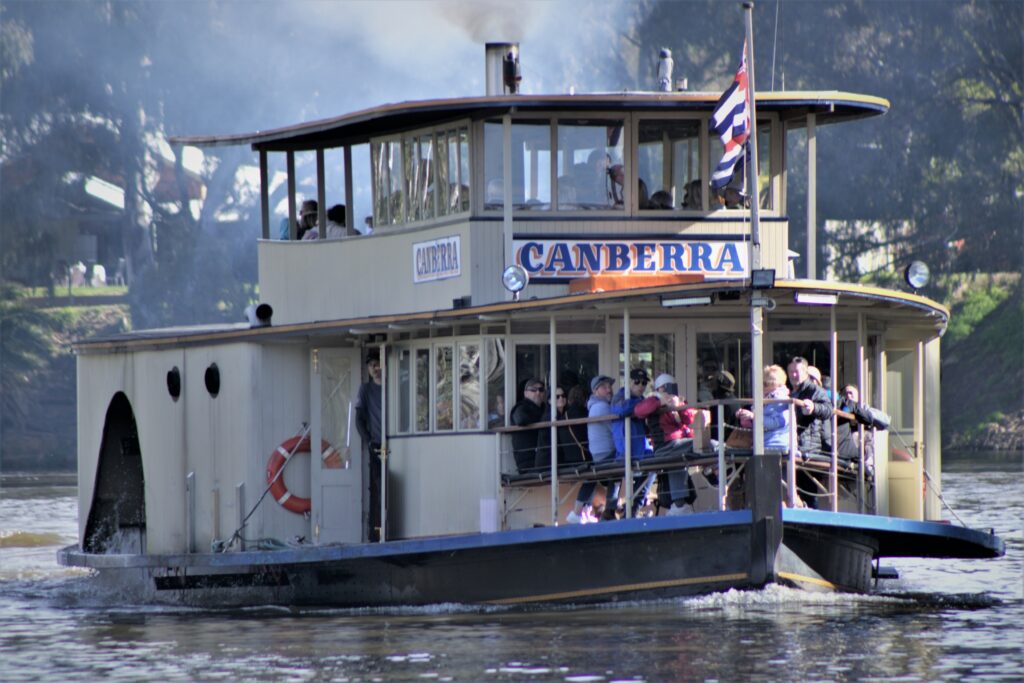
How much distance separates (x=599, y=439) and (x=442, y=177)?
3.42 metres

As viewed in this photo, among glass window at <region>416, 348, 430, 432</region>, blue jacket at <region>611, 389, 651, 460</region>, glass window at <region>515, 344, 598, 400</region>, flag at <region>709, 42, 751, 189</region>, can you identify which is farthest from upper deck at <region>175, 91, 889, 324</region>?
blue jacket at <region>611, 389, 651, 460</region>

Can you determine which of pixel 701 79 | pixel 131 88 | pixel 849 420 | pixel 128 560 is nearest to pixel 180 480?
pixel 128 560

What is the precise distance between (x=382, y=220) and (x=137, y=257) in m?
37.3

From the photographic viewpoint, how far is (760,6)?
48.7 meters

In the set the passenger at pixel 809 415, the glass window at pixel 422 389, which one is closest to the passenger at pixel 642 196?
the glass window at pixel 422 389

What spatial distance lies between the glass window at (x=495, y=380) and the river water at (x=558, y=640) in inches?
66.0

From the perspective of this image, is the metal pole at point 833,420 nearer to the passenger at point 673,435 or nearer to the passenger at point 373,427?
the passenger at point 673,435

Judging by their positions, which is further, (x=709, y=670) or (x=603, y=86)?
(x=603, y=86)

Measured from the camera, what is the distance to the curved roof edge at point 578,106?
1677 cm

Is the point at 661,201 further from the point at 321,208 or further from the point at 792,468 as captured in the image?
the point at 321,208

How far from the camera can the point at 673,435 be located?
50.0 feet

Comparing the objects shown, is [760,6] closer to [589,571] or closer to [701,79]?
[701,79]

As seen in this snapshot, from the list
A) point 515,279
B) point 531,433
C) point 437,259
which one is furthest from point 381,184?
point 531,433

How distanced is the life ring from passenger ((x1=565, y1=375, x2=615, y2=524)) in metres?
3.17
